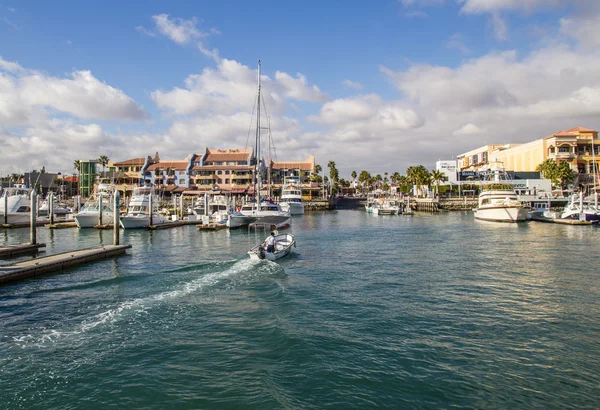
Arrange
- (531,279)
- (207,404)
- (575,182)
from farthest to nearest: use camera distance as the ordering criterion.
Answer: (575,182), (531,279), (207,404)

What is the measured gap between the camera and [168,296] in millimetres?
19578

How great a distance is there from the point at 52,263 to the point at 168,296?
1137 cm

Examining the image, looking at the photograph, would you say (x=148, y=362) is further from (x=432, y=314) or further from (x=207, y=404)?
(x=432, y=314)

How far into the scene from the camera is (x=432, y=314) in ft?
55.4

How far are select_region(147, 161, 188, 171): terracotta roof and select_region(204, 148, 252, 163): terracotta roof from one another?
6914mm

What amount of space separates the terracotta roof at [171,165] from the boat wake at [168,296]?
332 ft

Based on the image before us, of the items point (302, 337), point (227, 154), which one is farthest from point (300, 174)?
point (302, 337)

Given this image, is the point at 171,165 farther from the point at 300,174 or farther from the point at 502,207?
the point at 502,207

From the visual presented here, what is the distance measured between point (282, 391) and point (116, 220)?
Result: 32.9m

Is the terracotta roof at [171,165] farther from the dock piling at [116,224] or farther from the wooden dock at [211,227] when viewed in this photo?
the dock piling at [116,224]

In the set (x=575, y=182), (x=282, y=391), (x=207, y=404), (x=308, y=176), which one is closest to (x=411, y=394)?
(x=282, y=391)

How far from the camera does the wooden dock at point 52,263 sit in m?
23.0

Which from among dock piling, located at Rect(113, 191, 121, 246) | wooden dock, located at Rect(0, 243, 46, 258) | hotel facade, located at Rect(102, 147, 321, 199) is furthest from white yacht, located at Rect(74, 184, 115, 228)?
hotel facade, located at Rect(102, 147, 321, 199)

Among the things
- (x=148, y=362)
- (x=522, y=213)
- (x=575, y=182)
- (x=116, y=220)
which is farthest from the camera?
(x=575, y=182)
